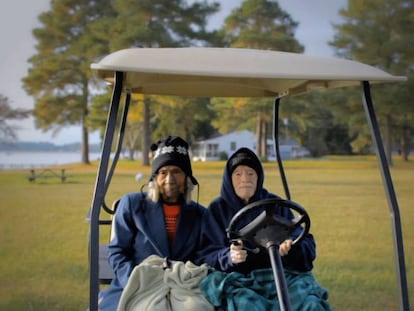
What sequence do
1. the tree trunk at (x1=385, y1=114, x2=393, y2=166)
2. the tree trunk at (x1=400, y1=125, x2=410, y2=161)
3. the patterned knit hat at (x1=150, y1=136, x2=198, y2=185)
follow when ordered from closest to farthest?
the patterned knit hat at (x1=150, y1=136, x2=198, y2=185) → the tree trunk at (x1=385, y1=114, x2=393, y2=166) → the tree trunk at (x1=400, y1=125, x2=410, y2=161)

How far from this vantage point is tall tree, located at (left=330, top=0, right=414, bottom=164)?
12.0 m

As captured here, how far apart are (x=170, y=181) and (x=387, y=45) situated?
11142 mm

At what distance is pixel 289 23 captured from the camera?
1305 cm

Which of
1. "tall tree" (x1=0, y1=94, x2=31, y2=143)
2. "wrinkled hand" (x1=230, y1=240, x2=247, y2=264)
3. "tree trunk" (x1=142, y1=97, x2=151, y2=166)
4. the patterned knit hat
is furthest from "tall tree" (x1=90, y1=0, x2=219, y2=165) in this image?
"wrinkled hand" (x1=230, y1=240, x2=247, y2=264)

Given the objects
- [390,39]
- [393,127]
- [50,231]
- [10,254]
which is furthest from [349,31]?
[10,254]

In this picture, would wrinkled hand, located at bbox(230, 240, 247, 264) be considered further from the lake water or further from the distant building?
the distant building

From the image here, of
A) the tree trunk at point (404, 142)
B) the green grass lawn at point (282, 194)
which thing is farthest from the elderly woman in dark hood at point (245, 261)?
the tree trunk at point (404, 142)

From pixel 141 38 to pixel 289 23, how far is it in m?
3.71

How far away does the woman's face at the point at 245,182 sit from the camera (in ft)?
8.52

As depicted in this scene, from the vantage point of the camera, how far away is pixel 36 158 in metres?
11.2

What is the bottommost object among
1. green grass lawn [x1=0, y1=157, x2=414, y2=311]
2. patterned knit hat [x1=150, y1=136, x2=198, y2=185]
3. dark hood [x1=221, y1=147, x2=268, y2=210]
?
green grass lawn [x1=0, y1=157, x2=414, y2=311]

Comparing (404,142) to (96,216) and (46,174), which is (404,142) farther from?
(96,216)

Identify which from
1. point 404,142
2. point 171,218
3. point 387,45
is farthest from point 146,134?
point 171,218

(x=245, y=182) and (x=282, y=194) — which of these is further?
(x=282, y=194)
